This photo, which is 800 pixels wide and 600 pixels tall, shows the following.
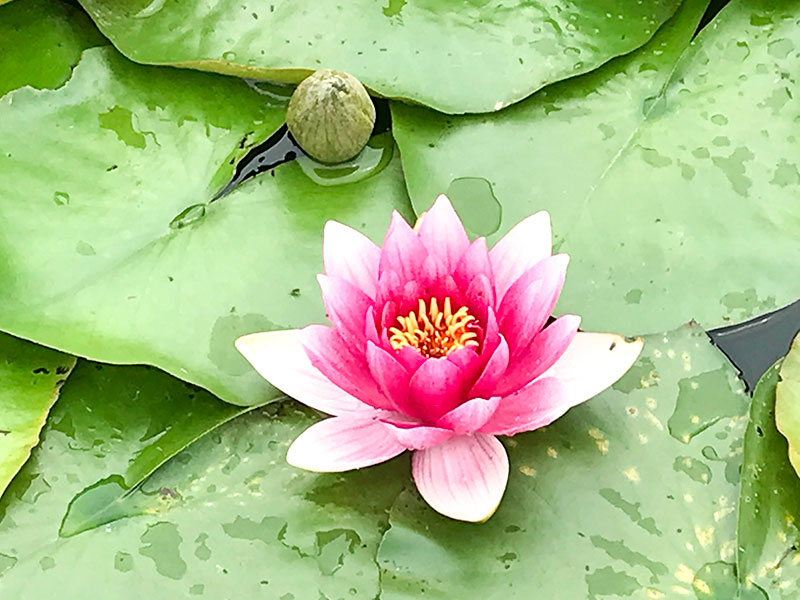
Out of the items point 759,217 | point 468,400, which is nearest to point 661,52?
point 759,217

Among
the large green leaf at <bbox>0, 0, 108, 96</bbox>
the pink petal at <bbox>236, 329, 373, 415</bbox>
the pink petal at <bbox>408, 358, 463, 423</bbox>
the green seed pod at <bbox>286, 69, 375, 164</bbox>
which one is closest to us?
the pink petal at <bbox>408, 358, 463, 423</bbox>

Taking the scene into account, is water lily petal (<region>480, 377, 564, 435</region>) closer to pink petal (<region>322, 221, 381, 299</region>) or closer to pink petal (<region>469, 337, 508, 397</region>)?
pink petal (<region>469, 337, 508, 397</region>)

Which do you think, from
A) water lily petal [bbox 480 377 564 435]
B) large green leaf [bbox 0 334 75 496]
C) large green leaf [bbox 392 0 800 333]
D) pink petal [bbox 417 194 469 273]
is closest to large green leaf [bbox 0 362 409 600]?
large green leaf [bbox 0 334 75 496]

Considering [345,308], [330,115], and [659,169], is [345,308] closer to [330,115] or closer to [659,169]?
[330,115]

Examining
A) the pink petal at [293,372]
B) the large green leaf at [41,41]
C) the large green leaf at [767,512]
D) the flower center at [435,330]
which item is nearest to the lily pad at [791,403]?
the large green leaf at [767,512]

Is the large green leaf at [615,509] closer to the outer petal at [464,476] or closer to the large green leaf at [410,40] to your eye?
the outer petal at [464,476]
